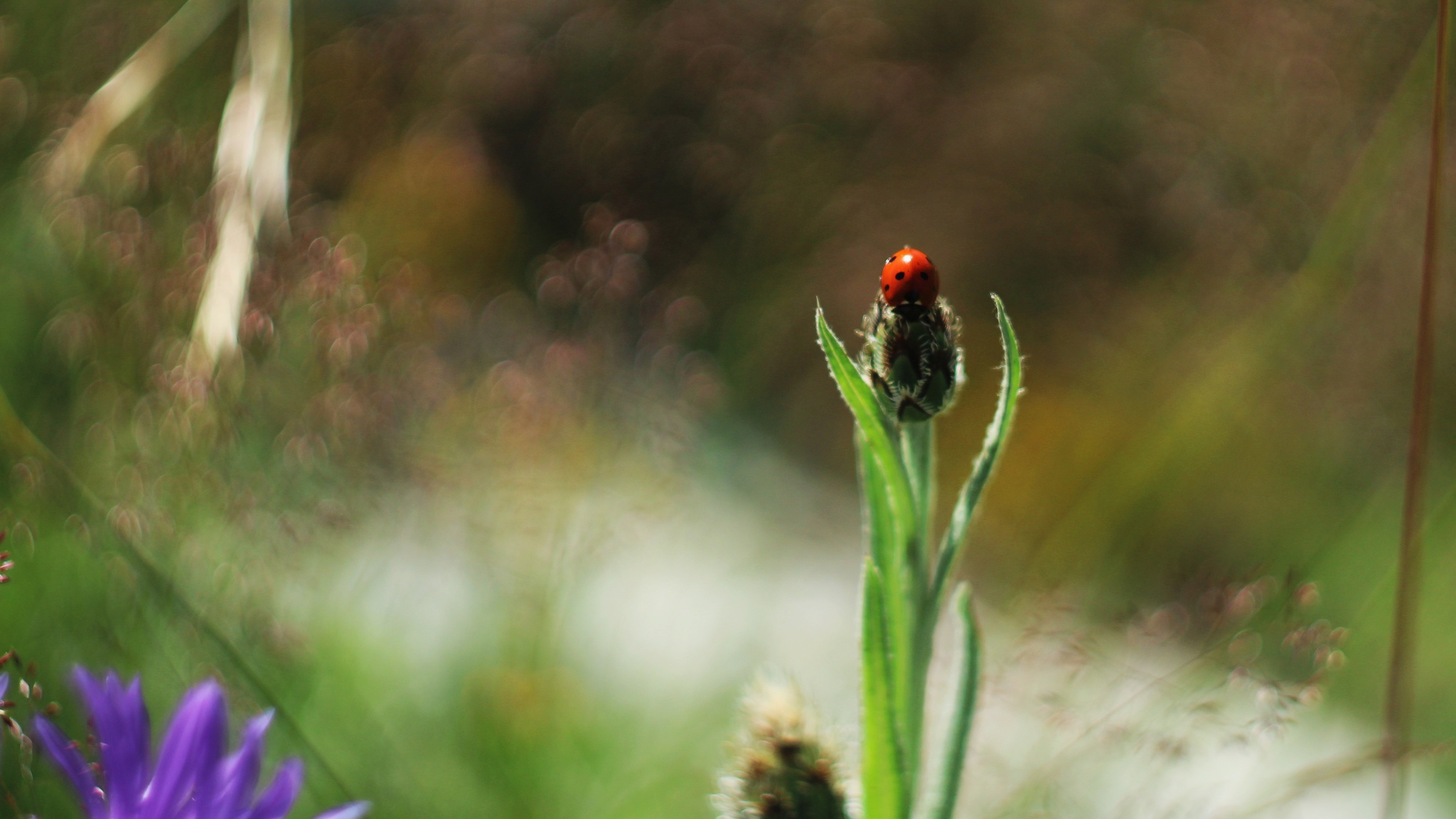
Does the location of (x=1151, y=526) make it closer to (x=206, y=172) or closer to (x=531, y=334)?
(x=531, y=334)

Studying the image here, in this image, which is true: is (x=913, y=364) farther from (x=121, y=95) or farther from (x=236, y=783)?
(x=121, y=95)

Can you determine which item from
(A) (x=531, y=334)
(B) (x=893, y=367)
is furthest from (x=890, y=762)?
(A) (x=531, y=334)

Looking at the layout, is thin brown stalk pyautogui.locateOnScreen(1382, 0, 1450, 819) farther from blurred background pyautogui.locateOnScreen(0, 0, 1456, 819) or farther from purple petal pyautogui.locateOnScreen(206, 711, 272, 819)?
purple petal pyautogui.locateOnScreen(206, 711, 272, 819)

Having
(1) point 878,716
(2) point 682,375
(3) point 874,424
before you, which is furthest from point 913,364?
(2) point 682,375

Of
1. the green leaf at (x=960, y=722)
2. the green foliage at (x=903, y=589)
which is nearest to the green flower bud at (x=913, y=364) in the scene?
the green foliage at (x=903, y=589)

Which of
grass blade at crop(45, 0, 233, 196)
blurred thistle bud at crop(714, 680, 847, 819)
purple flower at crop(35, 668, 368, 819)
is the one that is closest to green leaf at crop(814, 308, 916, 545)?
blurred thistle bud at crop(714, 680, 847, 819)

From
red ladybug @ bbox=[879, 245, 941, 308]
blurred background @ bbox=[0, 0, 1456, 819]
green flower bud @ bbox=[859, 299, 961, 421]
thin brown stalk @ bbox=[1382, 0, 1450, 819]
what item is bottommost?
thin brown stalk @ bbox=[1382, 0, 1450, 819]

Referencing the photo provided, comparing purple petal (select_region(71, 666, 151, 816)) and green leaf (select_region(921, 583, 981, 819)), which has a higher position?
purple petal (select_region(71, 666, 151, 816))
